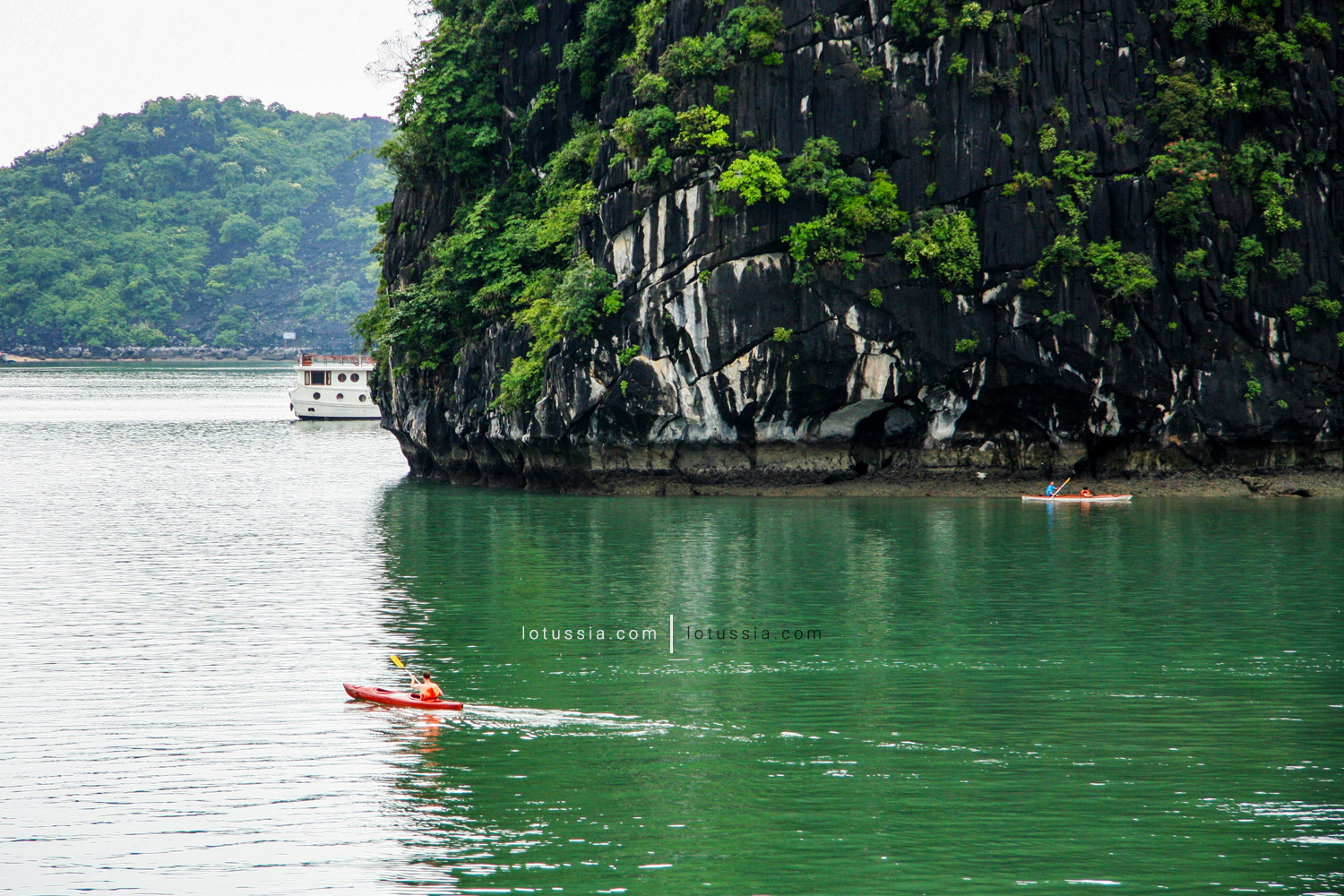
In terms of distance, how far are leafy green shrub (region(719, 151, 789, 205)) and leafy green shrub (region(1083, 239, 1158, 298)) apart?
8.80 m

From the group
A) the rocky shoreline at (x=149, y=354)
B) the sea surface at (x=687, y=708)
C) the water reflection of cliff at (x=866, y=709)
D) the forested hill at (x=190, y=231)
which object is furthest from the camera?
the rocky shoreline at (x=149, y=354)

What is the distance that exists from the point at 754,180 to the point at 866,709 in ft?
70.3

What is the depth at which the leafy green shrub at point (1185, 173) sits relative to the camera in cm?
3547

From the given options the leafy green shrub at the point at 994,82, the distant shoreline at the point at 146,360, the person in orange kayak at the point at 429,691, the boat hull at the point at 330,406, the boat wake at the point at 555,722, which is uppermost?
the leafy green shrub at the point at 994,82

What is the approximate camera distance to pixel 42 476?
150 feet

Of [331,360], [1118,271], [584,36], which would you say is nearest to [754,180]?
[584,36]

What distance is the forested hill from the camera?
145250mm

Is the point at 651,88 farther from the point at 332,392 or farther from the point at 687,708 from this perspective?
the point at 332,392

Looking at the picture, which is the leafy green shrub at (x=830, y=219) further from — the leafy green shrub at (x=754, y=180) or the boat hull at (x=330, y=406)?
the boat hull at (x=330, y=406)

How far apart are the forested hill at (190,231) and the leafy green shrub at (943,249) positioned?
111 metres

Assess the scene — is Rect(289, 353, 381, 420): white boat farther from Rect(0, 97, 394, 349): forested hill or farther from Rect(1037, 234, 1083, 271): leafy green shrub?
Rect(0, 97, 394, 349): forested hill

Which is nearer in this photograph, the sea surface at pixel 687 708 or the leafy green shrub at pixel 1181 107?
the sea surface at pixel 687 708

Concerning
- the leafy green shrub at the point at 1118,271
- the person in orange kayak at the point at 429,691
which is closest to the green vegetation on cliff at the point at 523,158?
the leafy green shrub at the point at 1118,271

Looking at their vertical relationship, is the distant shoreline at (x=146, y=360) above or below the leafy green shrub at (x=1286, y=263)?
above
